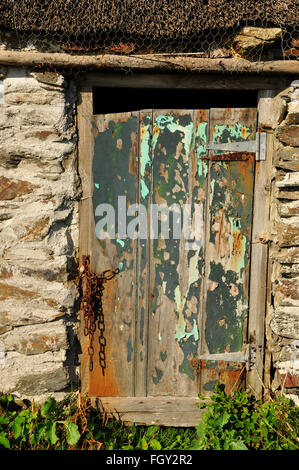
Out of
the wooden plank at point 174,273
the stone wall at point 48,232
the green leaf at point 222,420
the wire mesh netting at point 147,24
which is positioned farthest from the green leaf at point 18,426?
the wire mesh netting at point 147,24

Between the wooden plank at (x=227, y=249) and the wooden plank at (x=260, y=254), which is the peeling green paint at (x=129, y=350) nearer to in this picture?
the wooden plank at (x=227, y=249)

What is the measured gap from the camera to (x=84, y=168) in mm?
2561

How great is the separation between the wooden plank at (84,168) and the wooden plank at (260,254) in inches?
40.4

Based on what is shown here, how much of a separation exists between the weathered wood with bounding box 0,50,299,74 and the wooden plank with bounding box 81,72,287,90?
0.08 meters

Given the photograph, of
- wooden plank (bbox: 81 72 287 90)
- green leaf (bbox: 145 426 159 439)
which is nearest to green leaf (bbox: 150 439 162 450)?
green leaf (bbox: 145 426 159 439)

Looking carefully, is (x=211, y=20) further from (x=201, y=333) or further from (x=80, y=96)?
(x=201, y=333)

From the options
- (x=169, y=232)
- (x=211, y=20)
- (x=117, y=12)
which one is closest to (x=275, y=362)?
(x=169, y=232)

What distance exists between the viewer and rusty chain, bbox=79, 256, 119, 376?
8.49ft

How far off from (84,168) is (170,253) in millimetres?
742

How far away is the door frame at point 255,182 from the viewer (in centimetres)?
251

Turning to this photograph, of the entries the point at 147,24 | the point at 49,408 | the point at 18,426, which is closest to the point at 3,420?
the point at 18,426

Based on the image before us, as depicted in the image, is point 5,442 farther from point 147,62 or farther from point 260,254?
point 147,62

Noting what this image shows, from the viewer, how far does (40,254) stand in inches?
98.9

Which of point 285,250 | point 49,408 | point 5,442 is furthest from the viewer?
point 285,250
